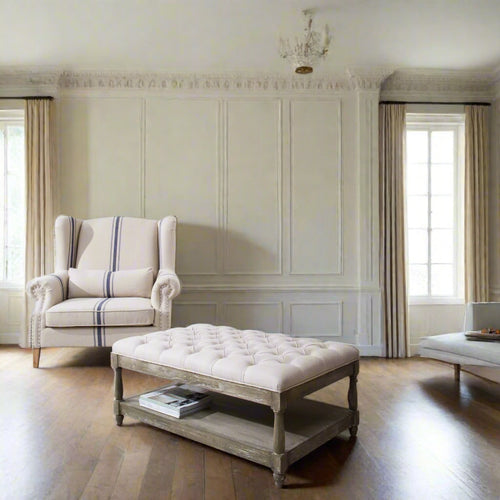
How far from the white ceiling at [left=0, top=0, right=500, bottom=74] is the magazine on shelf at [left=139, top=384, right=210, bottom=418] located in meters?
2.69

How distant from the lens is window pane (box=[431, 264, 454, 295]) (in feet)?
16.3

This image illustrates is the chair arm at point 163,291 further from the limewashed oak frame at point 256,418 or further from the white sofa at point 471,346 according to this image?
the white sofa at point 471,346

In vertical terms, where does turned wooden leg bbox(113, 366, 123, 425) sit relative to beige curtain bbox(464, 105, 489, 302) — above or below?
below

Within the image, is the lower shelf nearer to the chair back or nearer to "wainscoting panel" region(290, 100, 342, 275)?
the chair back

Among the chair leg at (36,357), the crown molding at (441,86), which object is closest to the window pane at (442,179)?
the crown molding at (441,86)

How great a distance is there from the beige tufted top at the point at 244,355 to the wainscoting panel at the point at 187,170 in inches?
75.7

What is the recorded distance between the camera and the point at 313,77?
4.77 m

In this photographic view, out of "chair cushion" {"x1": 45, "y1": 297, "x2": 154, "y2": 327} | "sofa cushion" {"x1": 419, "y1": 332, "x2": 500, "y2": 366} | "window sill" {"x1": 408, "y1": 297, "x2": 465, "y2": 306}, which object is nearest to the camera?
"sofa cushion" {"x1": 419, "y1": 332, "x2": 500, "y2": 366}

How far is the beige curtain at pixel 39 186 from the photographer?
472 cm

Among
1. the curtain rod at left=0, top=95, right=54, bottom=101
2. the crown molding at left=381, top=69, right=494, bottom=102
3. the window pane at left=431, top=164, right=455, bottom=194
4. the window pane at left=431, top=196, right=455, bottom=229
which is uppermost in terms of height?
the crown molding at left=381, top=69, right=494, bottom=102

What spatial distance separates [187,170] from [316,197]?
130 cm

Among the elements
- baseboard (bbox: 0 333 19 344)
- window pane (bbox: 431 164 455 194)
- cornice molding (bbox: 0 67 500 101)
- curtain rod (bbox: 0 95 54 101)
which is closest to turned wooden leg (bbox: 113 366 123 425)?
baseboard (bbox: 0 333 19 344)

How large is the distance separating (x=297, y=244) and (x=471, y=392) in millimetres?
2043

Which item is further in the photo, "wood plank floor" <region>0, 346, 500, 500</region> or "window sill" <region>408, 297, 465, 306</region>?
"window sill" <region>408, 297, 465, 306</region>
